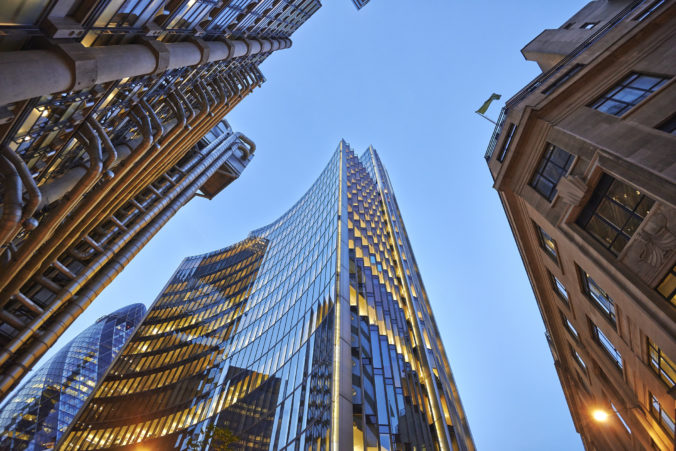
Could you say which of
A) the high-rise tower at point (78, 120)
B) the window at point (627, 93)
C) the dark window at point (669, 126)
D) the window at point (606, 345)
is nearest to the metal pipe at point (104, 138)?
the high-rise tower at point (78, 120)

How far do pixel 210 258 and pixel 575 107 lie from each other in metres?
82.3

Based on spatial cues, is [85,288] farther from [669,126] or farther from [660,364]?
[669,126]

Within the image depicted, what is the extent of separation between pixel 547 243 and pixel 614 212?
7529mm

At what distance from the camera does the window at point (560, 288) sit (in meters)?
21.5

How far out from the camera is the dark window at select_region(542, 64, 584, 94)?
1883 cm

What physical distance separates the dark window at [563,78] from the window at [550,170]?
4.62 m

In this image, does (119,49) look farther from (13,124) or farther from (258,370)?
(258,370)

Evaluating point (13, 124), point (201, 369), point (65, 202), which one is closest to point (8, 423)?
point (201, 369)

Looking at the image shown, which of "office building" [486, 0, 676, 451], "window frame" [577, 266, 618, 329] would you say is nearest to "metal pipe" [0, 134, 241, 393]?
"office building" [486, 0, 676, 451]

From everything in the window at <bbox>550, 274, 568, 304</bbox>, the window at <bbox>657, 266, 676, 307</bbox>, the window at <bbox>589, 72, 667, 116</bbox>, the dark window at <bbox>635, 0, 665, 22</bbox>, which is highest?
the dark window at <bbox>635, 0, 665, 22</bbox>

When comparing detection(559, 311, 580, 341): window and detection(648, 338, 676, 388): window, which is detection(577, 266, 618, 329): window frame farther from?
detection(559, 311, 580, 341): window

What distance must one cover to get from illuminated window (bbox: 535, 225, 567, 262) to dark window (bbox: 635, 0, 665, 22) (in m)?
12.4

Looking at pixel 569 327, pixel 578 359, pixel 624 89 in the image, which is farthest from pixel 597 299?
pixel 578 359

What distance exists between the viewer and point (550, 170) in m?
18.0
